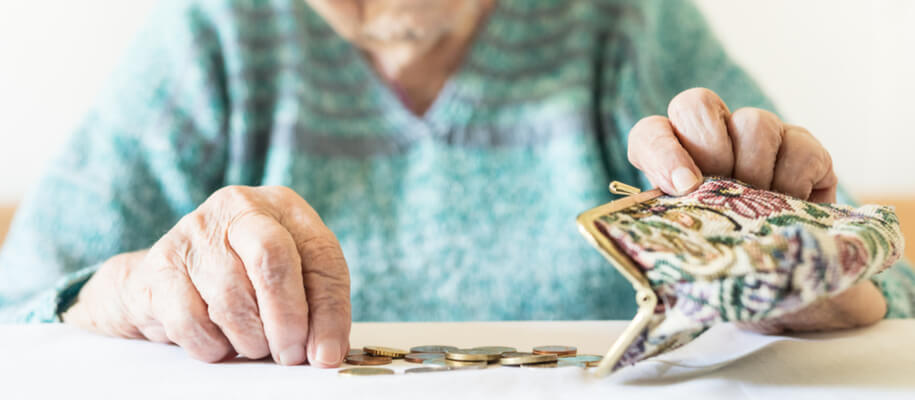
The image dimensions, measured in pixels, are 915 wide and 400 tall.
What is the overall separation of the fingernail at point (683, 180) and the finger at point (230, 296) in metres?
0.29

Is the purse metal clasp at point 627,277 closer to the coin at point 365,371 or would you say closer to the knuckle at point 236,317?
the coin at point 365,371

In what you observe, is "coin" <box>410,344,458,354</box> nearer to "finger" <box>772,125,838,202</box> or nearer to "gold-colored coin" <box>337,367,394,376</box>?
"gold-colored coin" <box>337,367,394,376</box>

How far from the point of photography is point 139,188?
1.01 meters

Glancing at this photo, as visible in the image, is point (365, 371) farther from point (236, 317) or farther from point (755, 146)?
point (755, 146)

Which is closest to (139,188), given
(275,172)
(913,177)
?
(275,172)

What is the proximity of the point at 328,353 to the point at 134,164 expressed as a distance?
2.18ft

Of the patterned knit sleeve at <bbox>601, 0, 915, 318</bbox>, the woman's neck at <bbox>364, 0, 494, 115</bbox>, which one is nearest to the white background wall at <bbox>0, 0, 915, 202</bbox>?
the patterned knit sleeve at <bbox>601, 0, 915, 318</bbox>

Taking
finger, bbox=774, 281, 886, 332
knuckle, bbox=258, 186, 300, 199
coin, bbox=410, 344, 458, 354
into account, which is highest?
knuckle, bbox=258, 186, 300, 199

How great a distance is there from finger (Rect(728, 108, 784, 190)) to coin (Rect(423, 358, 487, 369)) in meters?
0.23

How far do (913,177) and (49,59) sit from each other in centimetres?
236

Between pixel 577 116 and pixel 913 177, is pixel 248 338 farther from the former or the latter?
pixel 913 177

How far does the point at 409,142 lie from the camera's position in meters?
1.10

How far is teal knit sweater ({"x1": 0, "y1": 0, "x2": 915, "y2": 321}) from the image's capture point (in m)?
1.04

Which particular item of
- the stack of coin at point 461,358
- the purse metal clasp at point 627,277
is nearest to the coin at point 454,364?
the stack of coin at point 461,358
